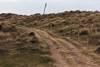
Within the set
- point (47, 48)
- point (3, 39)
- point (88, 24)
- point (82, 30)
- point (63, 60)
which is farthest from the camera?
point (88, 24)

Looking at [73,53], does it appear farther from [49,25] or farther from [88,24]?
[49,25]

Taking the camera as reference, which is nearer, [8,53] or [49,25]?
[8,53]

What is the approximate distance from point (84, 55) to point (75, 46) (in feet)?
13.6

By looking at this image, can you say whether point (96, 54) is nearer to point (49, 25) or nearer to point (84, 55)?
point (84, 55)

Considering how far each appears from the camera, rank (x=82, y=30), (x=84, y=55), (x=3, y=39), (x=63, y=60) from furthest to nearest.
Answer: (x=82, y=30)
(x=3, y=39)
(x=84, y=55)
(x=63, y=60)

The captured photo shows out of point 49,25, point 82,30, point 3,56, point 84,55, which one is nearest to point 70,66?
point 84,55

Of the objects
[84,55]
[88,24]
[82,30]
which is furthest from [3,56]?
[88,24]

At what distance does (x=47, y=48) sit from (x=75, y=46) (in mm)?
2790

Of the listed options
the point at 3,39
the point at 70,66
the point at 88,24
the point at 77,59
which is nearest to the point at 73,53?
the point at 77,59

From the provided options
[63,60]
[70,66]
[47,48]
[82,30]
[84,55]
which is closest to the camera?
[70,66]

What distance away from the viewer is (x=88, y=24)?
42.8 meters

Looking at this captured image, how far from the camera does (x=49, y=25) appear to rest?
47.8 metres

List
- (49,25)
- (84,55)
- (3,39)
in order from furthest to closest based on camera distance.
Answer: (49,25) → (3,39) → (84,55)

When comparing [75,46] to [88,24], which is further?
[88,24]
